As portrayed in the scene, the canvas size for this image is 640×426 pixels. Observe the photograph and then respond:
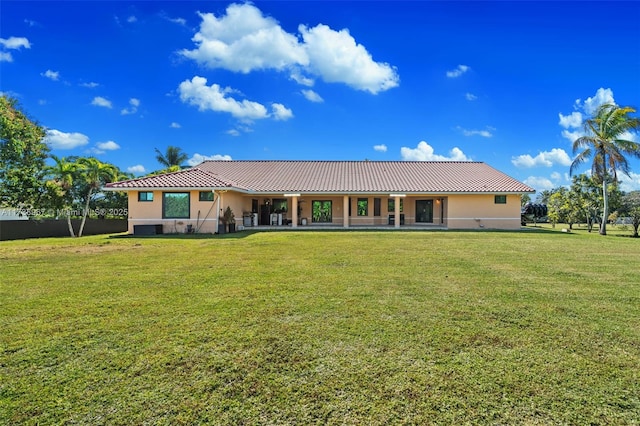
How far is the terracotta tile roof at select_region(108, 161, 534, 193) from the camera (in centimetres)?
2011

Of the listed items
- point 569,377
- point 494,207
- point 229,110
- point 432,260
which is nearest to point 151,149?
point 229,110

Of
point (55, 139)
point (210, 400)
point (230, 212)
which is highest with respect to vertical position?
point (55, 139)

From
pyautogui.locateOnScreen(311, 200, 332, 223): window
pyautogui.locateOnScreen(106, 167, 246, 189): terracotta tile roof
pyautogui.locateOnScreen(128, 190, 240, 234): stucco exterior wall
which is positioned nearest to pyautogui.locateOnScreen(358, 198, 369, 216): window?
pyautogui.locateOnScreen(311, 200, 332, 223): window

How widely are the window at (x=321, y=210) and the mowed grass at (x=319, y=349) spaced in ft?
58.5

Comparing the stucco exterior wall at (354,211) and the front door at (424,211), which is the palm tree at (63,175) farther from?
the front door at (424,211)

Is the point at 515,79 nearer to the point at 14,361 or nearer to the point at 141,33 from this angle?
the point at 141,33

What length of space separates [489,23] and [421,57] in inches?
184

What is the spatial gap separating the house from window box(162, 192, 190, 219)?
0.18 ft

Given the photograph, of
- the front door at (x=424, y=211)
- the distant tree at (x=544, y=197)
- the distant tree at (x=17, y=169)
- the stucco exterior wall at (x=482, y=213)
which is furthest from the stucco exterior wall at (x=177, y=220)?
the distant tree at (x=544, y=197)

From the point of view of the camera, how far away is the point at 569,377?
2.96 m

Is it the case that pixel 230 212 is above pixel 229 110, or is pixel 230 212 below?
below

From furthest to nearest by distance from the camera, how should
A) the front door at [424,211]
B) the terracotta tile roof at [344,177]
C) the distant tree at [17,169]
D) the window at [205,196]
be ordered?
the front door at [424,211] < the terracotta tile roof at [344,177] < the distant tree at [17,169] < the window at [205,196]

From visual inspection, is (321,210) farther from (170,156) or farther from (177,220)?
(170,156)

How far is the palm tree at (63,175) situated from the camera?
61.1 ft
